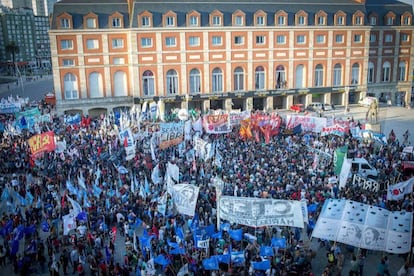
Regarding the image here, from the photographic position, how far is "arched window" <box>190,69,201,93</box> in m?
48.9

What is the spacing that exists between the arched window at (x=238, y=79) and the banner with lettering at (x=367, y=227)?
36652mm

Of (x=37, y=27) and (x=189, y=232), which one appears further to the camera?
(x=37, y=27)

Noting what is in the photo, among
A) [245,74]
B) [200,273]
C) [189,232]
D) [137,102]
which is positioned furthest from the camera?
[245,74]

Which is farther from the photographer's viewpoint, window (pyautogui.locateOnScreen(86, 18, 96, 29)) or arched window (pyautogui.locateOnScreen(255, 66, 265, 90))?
arched window (pyautogui.locateOnScreen(255, 66, 265, 90))

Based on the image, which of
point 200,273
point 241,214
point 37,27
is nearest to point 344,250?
point 241,214

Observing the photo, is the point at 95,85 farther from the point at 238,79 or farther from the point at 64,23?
the point at 238,79

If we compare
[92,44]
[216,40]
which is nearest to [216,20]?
[216,40]

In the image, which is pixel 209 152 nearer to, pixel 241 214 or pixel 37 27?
pixel 241 214

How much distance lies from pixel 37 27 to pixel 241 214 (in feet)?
559

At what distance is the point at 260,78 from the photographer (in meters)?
51.4

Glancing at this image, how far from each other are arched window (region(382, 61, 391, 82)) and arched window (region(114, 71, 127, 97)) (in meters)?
36.9

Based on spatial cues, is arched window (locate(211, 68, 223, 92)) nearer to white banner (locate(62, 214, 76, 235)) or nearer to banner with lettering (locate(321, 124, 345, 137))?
banner with lettering (locate(321, 124, 345, 137))

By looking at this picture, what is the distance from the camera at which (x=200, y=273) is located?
1470 centimetres

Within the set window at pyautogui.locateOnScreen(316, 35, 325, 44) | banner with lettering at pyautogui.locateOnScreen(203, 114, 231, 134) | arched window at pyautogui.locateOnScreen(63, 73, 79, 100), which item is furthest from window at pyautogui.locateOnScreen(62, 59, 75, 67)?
→ window at pyautogui.locateOnScreen(316, 35, 325, 44)
